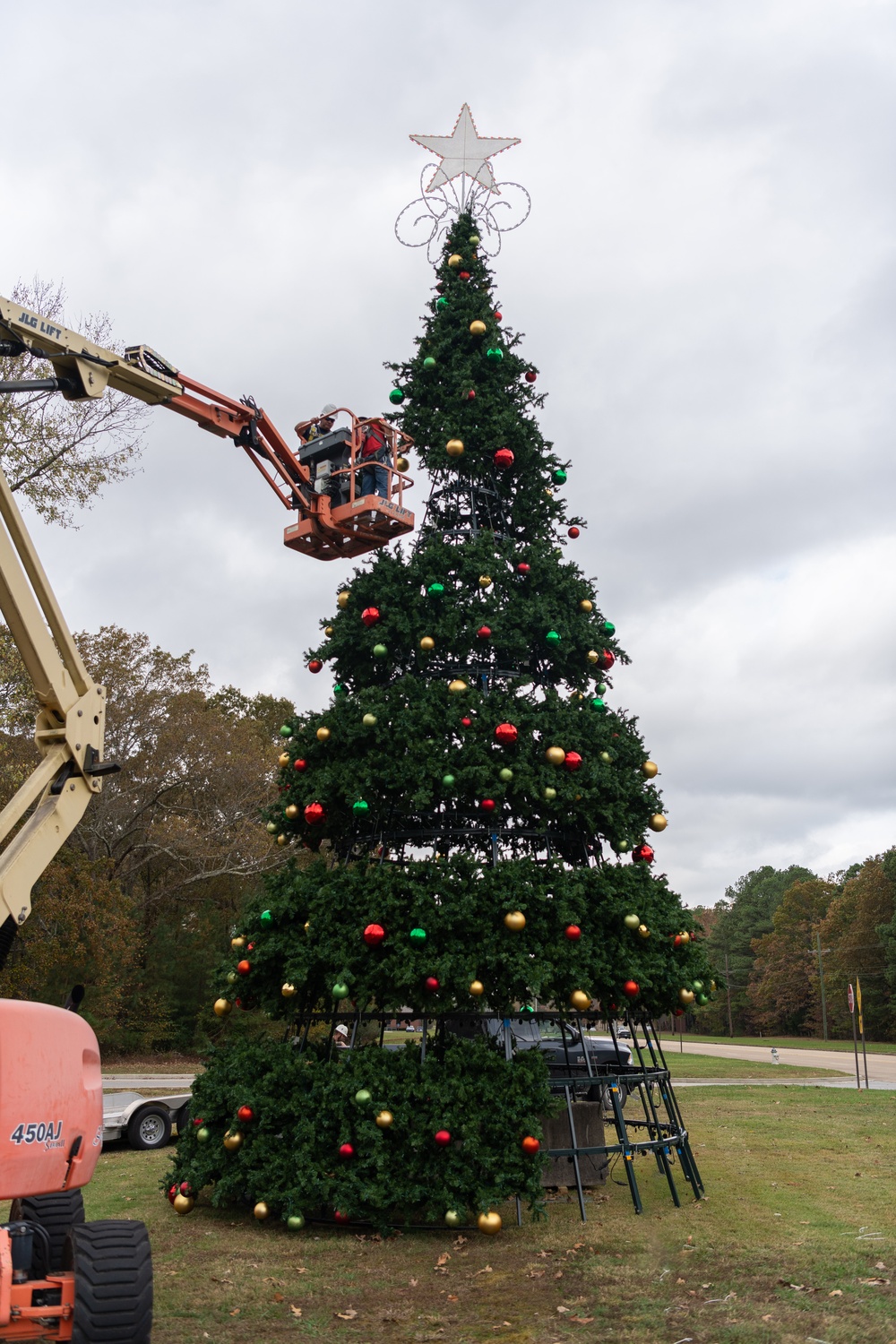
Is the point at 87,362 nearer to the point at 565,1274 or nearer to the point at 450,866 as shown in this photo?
the point at 450,866

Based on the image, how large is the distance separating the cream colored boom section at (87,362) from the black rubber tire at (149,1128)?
9138mm

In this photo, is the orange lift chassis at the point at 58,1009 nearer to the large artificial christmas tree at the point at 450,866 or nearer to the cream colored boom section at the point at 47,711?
the cream colored boom section at the point at 47,711

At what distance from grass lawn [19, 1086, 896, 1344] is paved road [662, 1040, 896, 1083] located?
18.1m

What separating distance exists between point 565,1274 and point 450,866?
3011 millimetres

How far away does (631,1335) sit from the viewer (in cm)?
563

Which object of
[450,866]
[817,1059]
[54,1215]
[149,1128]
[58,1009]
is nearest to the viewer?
[58,1009]

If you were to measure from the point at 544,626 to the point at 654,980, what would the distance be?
332cm

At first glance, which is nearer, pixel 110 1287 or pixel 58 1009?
pixel 110 1287

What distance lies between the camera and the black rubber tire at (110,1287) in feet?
14.7

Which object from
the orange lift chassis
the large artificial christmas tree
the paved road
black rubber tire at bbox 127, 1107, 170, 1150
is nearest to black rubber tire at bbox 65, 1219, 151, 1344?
the orange lift chassis

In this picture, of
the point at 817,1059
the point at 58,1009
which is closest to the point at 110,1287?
the point at 58,1009

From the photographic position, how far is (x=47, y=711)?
6051mm

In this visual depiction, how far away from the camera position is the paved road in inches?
1082

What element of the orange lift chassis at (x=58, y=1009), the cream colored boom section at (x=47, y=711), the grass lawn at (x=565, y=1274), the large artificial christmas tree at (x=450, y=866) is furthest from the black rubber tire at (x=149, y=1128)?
the cream colored boom section at (x=47, y=711)
